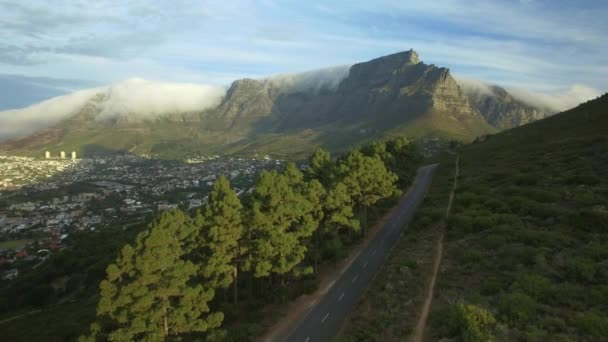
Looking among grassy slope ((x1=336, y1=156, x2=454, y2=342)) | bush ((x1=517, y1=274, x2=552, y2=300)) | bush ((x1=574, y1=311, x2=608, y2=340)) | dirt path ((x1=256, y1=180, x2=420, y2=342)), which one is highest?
bush ((x1=574, y1=311, x2=608, y2=340))

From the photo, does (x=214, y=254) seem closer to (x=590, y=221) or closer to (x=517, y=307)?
(x=517, y=307)

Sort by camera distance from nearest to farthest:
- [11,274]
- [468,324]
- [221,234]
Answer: [468,324]
[221,234]
[11,274]

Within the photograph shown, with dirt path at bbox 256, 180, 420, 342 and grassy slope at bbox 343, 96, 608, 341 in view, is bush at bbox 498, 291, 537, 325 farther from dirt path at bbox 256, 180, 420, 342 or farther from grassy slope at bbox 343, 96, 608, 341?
dirt path at bbox 256, 180, 420, 342

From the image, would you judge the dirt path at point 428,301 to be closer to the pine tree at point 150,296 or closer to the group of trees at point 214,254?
the group of trees at point 214,254

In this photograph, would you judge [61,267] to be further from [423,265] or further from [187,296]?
[423,265]

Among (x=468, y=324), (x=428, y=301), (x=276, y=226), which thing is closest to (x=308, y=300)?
(x=276, y=226)

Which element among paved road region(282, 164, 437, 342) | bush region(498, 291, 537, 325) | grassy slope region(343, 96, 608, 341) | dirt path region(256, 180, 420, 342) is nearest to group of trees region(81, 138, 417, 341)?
dirt path region(256, 180, 420, 342)

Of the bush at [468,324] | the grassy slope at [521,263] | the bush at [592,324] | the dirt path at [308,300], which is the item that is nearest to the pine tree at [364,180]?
the dirt path at [308,300]
